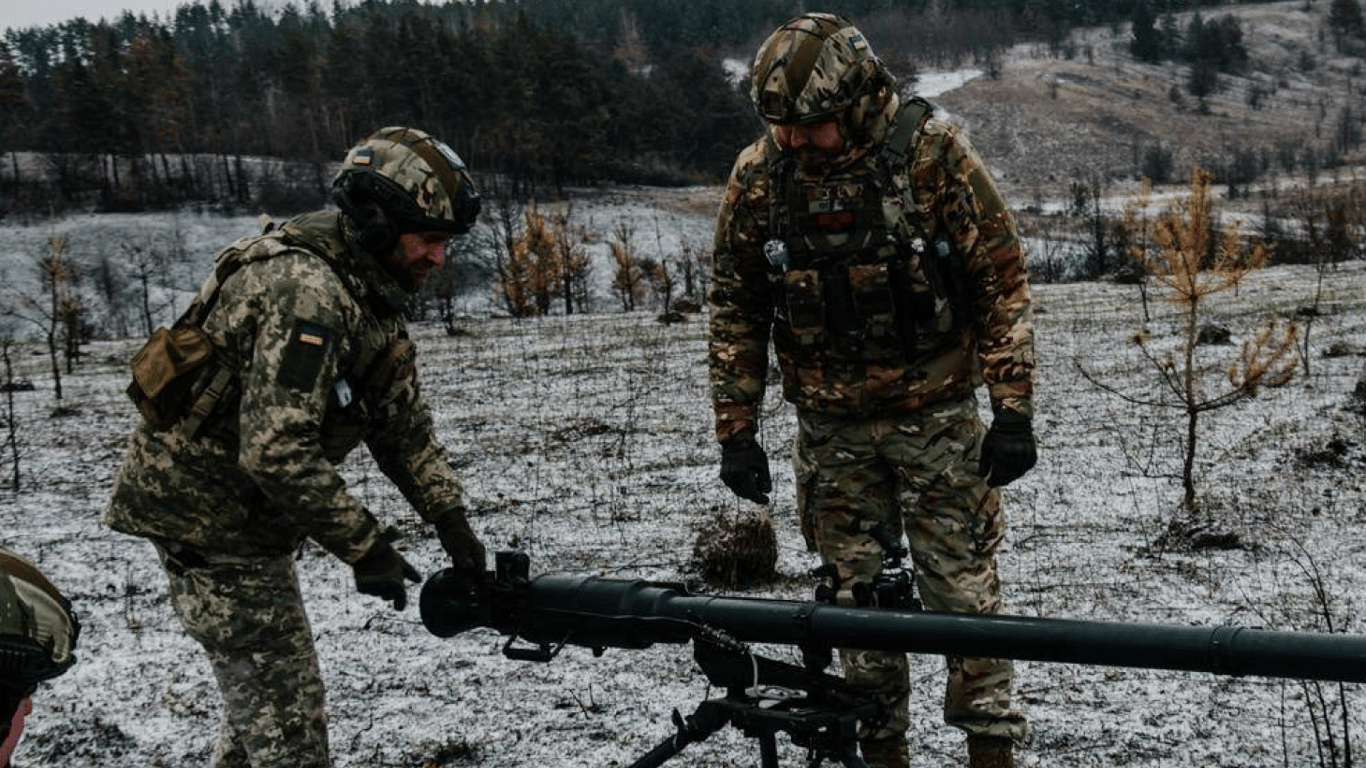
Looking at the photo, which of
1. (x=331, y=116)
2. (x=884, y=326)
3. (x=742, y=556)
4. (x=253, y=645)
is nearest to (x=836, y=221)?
(x=884, y=326)

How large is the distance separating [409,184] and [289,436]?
799 millimetres

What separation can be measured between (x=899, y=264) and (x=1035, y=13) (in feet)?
502

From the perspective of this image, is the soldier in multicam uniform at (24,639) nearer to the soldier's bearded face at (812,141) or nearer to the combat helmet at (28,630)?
the combat helmet at (28,630)

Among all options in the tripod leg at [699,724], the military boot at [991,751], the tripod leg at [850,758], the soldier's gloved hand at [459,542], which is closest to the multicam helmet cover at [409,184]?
the soldier's gloved hand at [459,542]

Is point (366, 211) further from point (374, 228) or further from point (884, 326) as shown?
point (884, 326)

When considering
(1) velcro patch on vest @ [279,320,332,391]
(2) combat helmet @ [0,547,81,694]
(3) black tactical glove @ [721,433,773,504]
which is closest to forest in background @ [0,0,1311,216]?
(3) black tactical glove @ [721,433,773,504]

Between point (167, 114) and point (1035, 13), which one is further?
point (1035, 13)

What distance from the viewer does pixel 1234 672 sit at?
1.95 metres

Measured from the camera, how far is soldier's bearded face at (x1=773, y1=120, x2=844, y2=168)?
3.37 metres

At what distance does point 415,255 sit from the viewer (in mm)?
3328

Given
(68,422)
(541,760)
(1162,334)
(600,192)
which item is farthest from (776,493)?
(600,192)

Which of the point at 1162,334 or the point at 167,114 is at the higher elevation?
the point at 167,114

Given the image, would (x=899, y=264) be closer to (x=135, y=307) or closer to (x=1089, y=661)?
(x=1089, y=661)

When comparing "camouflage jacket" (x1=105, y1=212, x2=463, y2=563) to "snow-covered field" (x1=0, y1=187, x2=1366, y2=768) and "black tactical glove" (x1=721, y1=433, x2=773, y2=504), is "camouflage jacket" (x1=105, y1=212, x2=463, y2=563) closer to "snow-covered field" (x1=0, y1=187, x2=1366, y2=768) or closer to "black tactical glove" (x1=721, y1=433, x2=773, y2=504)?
"black tactical glove" (x1=721, y1=433, x2=773, y2=504)
